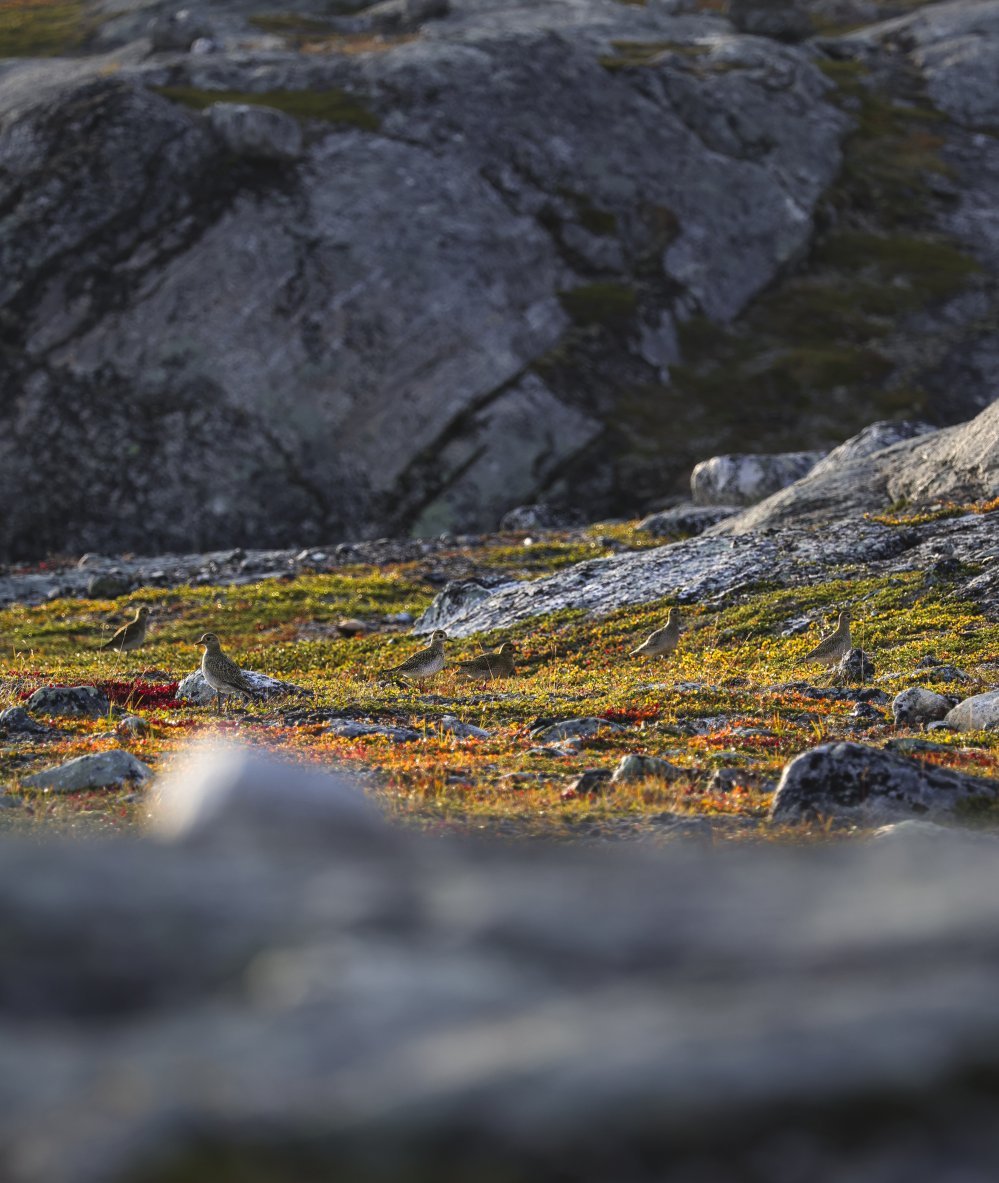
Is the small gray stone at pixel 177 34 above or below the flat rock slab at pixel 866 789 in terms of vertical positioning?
below

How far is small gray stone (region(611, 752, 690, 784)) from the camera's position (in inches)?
604

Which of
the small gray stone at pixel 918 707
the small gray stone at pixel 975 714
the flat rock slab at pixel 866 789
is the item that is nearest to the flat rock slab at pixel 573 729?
the small gray stone at pixel 918 707

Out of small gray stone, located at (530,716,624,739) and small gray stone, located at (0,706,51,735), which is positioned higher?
small gray stone, located at (0,706,51,735)

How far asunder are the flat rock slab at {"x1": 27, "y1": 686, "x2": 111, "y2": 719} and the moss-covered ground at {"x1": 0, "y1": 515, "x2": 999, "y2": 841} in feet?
2.01

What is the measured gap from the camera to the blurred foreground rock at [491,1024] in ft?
18.9

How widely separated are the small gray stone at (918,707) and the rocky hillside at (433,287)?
49.9 m

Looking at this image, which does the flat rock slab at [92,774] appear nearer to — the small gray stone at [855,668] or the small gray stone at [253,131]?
the small gray stone at [855,668]

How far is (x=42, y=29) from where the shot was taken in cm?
14275

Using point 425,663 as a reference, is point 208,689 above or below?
above

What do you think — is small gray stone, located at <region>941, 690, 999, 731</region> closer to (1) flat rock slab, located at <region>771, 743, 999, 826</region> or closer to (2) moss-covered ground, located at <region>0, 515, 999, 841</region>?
(2) moss-covered ground, located at <region>0, 515, 999, 841</region>

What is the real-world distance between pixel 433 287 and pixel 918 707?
2356 inches

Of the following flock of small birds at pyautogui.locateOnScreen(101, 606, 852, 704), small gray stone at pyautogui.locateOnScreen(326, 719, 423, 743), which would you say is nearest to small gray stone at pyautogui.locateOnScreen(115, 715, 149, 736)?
flock of small birds at pyautogui.locateOnScreen(101, 606, 852, 704)

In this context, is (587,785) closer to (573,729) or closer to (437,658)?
(573,729)

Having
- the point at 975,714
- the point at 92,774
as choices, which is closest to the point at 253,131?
the point at 975,714
